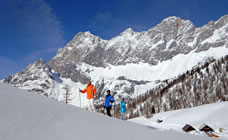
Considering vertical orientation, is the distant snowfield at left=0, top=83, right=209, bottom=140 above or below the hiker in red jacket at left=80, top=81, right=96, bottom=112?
below

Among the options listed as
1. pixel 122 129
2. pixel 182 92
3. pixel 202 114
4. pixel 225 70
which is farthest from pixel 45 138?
pixel 182 92

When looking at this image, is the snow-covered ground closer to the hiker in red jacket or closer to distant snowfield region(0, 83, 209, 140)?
the hiker in red jacket

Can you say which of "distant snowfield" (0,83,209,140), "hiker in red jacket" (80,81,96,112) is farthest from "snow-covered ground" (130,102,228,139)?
"distant snowfield" (0,83,209,140)

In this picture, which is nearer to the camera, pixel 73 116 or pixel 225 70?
pixel 73 116

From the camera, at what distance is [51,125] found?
4855 mm

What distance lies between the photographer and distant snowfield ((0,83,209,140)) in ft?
14.0

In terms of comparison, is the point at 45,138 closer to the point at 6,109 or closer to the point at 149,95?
the point at 6,109

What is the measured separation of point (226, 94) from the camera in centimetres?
8288

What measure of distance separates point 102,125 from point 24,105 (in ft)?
6.54

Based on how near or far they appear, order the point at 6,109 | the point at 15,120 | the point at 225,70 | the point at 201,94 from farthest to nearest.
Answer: the point at 201,94, the point at 225,70, the point at 6,109, the point at 15,120

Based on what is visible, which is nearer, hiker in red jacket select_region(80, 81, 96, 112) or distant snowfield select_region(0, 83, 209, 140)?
distant snowfield select_region(0, 83, 209, 140)

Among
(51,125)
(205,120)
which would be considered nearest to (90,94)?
(51,125)

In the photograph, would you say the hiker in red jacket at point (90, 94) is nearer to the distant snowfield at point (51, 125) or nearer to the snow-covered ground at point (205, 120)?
the distant snowfield at point (51, 125)

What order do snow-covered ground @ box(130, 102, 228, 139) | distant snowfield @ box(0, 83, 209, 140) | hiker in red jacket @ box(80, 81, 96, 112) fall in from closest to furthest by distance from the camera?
distant snowfield @ box(0, 83, 209, 140) → hiker in red jacket @ box(80, 81, 96, 112) → snow-covered ground @ box(130, 102, 228, 139)
